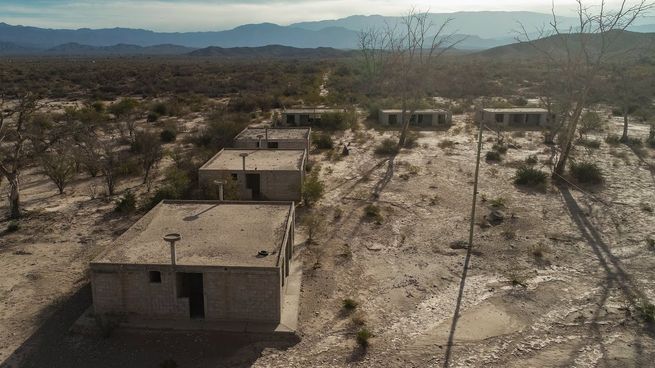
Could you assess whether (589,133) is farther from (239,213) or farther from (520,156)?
(239,213)

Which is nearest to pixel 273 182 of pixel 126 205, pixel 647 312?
pixel 126 205

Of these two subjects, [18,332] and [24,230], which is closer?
[18,332]

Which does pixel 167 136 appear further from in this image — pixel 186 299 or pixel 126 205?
pixel 186 299

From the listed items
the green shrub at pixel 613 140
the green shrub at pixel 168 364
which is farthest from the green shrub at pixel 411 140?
the green shrub at pixel 168 364

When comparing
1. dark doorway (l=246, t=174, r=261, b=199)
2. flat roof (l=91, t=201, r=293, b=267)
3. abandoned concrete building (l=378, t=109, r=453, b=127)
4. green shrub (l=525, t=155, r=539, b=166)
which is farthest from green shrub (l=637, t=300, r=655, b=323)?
abandoned concrete building (l=378, t=109, r=453, b=127)

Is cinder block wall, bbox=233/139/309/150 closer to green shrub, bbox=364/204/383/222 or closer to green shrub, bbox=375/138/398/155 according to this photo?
green shrub, bbox=375/138/398/155

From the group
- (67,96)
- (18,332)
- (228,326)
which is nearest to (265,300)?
(228,326)

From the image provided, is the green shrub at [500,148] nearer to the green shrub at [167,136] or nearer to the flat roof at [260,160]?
the flat roof at [260,160]
